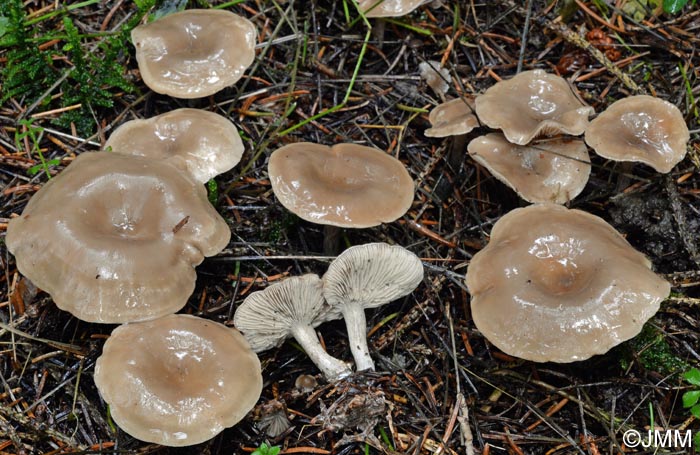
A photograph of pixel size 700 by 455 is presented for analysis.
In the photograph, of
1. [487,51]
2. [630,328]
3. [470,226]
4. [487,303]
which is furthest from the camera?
[487,51]

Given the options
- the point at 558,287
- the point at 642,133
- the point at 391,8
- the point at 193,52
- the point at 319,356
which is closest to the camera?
the point at 558,287

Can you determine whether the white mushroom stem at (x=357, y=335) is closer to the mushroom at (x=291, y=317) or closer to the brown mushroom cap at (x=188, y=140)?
the mushroom at (x=291, y=317)

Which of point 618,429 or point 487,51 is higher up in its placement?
point 487,51

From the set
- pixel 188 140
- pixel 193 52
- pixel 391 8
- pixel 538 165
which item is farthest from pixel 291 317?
pixel 391 8

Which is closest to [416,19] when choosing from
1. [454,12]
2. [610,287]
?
[454,12]

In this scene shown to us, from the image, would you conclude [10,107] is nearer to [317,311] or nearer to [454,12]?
[317,311]

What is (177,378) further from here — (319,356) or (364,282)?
(364,282)

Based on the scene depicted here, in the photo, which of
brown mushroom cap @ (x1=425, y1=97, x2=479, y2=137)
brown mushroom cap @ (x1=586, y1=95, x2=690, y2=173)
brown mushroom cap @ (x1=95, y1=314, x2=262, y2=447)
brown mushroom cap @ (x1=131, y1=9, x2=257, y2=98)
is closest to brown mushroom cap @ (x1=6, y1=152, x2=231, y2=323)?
brown mushroom cap @ (x1=95, y1=314, x2=262, y2=447)
